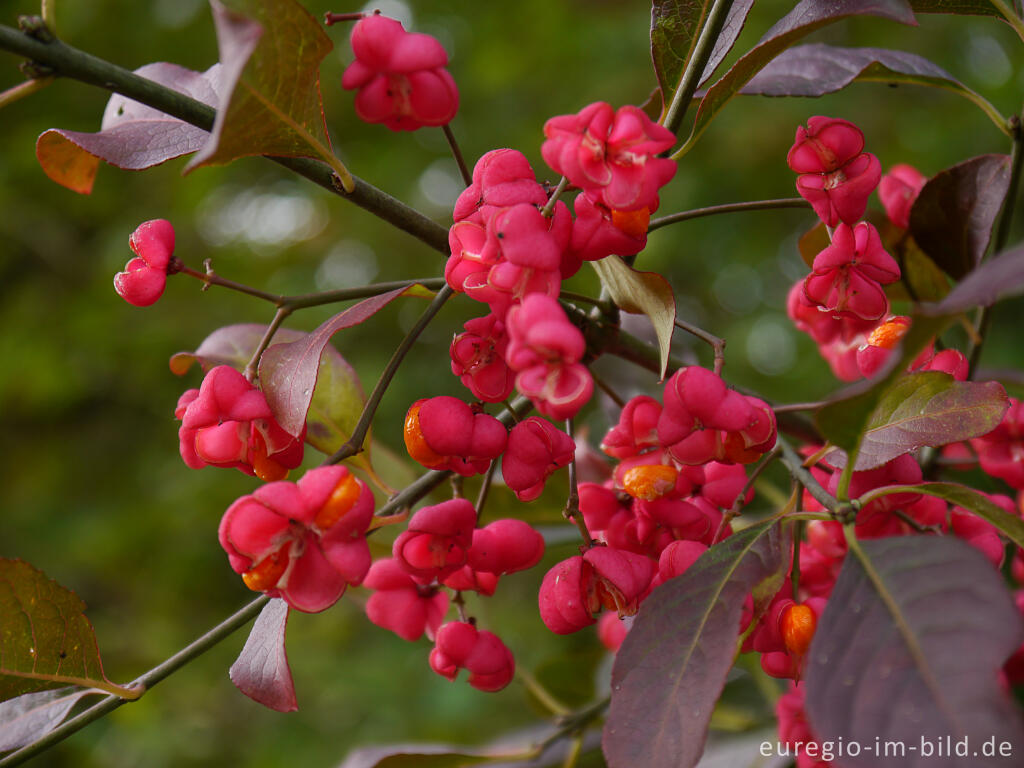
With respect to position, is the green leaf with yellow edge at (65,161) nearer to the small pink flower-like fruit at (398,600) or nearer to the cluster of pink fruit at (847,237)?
the small pink flower-like fruit at (398,600)

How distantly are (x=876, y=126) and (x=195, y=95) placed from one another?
1813 mm

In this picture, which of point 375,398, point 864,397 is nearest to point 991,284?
point 864,397

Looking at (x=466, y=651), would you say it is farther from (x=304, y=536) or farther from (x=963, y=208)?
(x=963, y=208)

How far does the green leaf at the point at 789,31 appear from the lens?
51 centimetres

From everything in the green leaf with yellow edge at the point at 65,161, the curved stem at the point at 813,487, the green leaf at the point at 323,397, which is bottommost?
the green leaf at the point at 323,397

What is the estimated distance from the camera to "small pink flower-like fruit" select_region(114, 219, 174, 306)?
0.61m

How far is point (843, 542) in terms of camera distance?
0.64 m

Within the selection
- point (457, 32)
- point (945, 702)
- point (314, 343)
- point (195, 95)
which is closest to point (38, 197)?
point (457, 32)

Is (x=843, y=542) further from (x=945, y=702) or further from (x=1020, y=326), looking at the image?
(x=1020, y=326)

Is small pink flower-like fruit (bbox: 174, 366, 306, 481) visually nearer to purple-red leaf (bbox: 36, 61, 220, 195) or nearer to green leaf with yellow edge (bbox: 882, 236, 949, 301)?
purple-red leaf (bbox: 36, 61, 220, 195)

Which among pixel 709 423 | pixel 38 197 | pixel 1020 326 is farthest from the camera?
pixel 38 197

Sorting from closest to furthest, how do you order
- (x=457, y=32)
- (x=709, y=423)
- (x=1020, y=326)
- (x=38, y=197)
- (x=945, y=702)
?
(x=945, y=702) < (x=709, y=423) < (x=1020, y=326) < (x=457, y=32) < (x=38, y=197)

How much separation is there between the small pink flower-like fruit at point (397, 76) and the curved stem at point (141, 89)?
6 centimetres

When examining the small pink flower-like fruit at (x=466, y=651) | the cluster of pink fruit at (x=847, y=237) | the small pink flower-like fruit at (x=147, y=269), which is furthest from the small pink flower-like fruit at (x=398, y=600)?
the cluster of pink fruit at (x=847, y=237)
